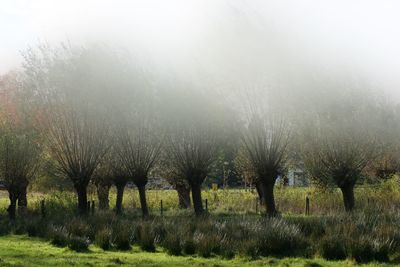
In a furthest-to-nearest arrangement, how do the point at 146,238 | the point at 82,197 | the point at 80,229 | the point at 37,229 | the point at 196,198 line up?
the point at 82,197 < the point at 196,198 < the point at 37,229 < the point at 80,229 < the point at 146,238

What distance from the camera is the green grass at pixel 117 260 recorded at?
12.7m

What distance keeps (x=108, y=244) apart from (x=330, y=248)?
22.6 ft

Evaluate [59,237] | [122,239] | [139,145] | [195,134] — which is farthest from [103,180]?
[122,239]

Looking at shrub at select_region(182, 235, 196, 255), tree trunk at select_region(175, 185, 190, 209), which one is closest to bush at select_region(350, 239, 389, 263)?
shrub at select_region(182, 235, 196, 255)

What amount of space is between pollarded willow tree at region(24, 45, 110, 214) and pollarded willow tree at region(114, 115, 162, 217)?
0.88 m

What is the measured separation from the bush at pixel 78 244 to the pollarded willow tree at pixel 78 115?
946 centimetres

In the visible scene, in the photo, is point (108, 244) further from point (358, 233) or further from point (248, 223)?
point (358, 233)

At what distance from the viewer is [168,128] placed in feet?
84.9

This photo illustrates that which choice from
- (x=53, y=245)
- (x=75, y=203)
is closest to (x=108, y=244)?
(x=53, y=245)

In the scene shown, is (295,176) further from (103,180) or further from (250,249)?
(250,249)

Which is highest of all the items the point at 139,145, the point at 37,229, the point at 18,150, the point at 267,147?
the point at 139,145

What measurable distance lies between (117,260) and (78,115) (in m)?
14.1

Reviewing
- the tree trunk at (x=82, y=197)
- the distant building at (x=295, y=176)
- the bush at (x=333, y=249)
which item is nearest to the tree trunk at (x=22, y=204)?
the tree trunk at (x=82, y=197)

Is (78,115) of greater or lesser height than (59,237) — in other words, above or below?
above
